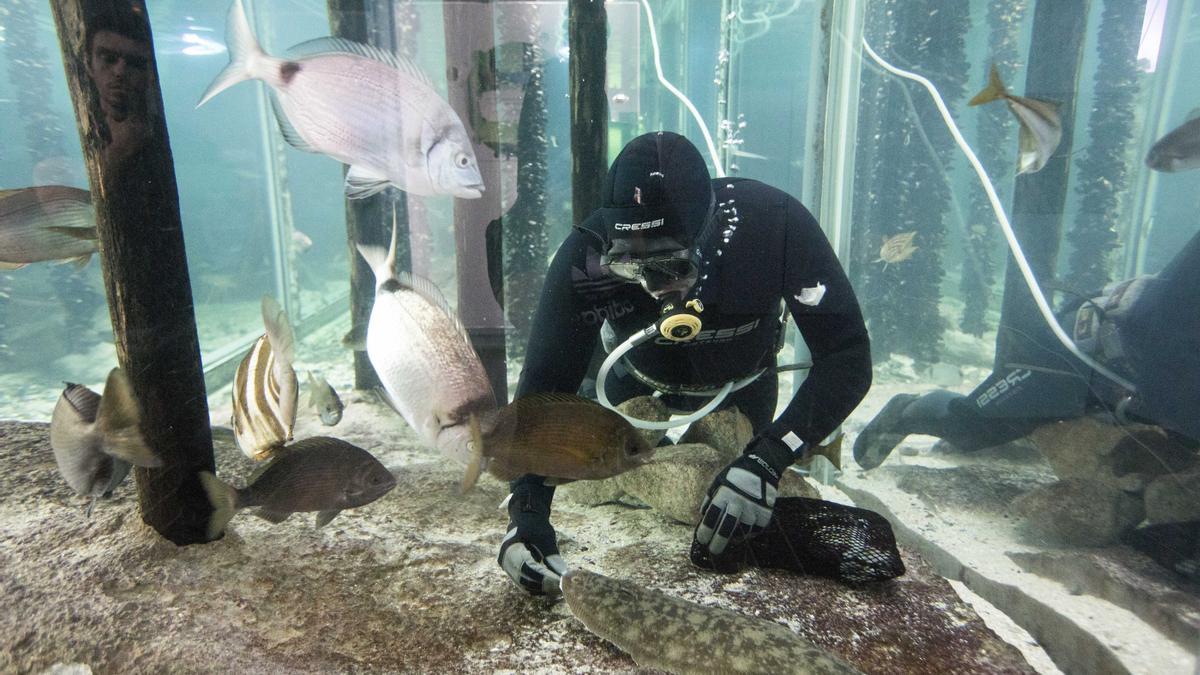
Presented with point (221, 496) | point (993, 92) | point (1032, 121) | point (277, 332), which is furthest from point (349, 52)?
point (1032, 121)

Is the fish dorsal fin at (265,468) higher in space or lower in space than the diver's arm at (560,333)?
lower

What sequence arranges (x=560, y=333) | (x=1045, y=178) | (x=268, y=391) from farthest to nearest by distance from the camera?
(x=1045, y=178) → (x=560, y=333) → (x=268, y=391)

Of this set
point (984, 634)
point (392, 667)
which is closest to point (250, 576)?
point (392, 667)

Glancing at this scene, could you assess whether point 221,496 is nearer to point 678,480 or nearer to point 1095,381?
point 678,480

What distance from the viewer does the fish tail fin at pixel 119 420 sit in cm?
196

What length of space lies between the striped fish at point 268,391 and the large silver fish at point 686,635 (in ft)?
4.58

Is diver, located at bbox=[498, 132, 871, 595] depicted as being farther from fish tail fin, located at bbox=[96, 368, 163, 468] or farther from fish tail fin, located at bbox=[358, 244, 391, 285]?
fish tail fin, located at bbox=[96, 368, 163, 468]

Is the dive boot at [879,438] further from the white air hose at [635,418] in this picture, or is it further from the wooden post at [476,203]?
the wooden post at [476,203]

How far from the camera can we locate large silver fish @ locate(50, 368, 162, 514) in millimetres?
1972

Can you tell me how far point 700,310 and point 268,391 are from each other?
188cm

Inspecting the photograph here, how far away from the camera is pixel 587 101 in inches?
159

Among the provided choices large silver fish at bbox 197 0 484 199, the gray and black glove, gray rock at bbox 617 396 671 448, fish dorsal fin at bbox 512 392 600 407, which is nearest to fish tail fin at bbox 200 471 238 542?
the gray and black glove

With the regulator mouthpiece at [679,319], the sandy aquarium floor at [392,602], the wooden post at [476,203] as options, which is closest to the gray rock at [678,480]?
the sandy aquarium floor at [392,602]

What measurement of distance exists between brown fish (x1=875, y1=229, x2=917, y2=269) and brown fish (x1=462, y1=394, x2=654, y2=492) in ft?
21.0
